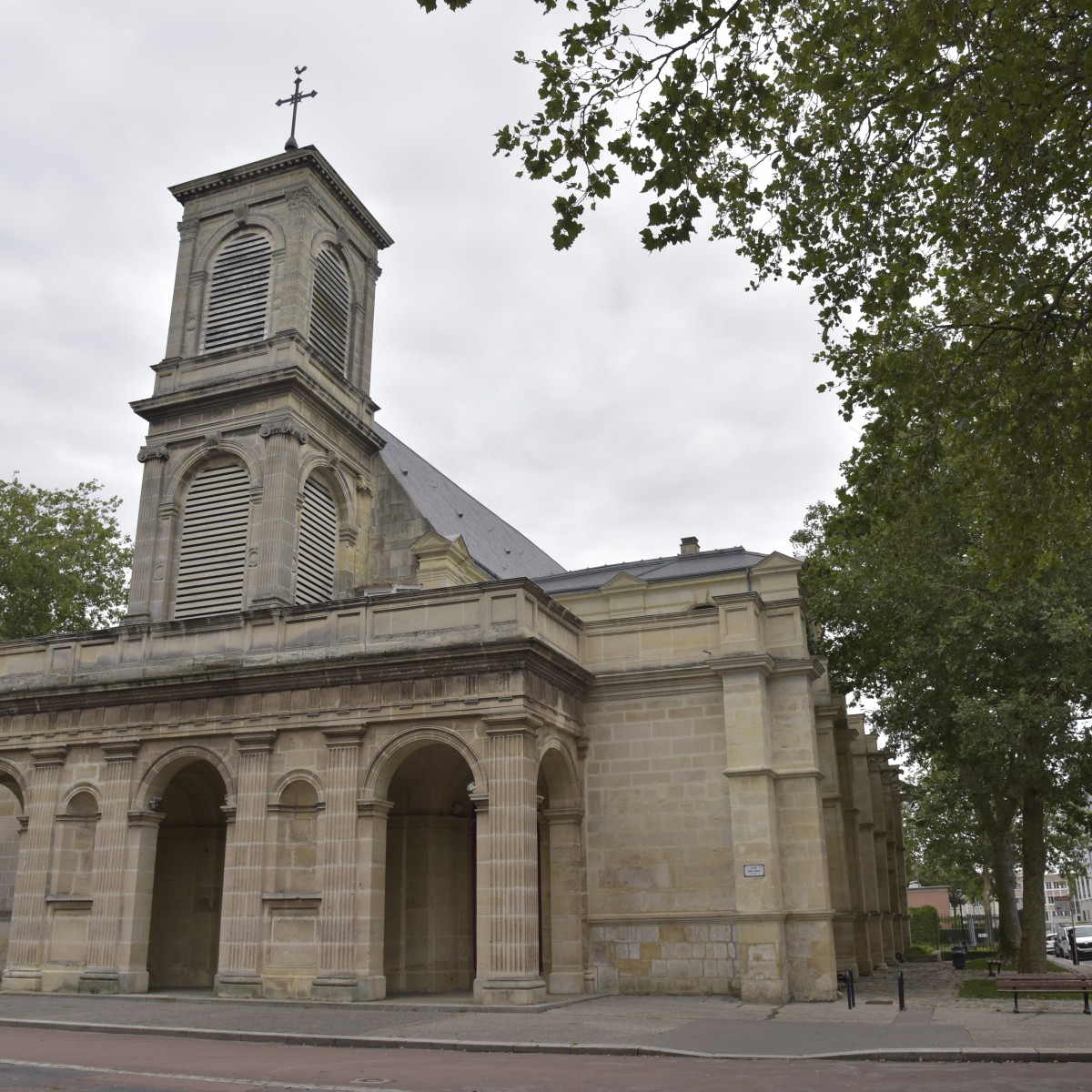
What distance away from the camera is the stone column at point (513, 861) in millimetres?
17734

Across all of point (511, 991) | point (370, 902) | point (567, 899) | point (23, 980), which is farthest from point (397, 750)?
point (23, 980)

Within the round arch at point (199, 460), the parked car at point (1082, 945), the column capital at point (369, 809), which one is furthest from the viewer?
the parked car at point (1082, 945)

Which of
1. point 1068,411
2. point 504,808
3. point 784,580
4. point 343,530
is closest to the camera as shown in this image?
point 1068,411

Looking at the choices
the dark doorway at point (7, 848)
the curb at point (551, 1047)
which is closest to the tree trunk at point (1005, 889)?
the curb at point (551, 1047)

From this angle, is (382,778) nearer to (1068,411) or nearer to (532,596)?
(532,596)

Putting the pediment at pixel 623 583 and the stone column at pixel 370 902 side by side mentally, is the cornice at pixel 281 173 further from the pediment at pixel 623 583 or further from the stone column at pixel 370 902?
the stone column at pixel 370 902

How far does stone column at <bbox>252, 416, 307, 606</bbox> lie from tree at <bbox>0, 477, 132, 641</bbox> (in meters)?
14.9

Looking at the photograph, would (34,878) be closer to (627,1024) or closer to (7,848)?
(7,848)

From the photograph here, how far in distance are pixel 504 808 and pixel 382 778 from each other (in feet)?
8.55

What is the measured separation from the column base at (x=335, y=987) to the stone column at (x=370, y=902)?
116mm

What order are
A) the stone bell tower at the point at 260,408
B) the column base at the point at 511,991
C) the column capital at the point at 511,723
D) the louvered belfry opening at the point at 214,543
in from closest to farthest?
1. the column base at the point at 511,991
2. the column capital at the point at 511,723
3. the louvered belfry opening at the point at 214,543
4. the stone bell tower at the point at 260,408

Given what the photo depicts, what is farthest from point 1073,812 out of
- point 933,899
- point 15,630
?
point 933,899

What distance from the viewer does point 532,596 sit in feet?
66.2

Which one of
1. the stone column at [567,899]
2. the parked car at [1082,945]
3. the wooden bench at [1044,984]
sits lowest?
the parked car at [1082,945]
